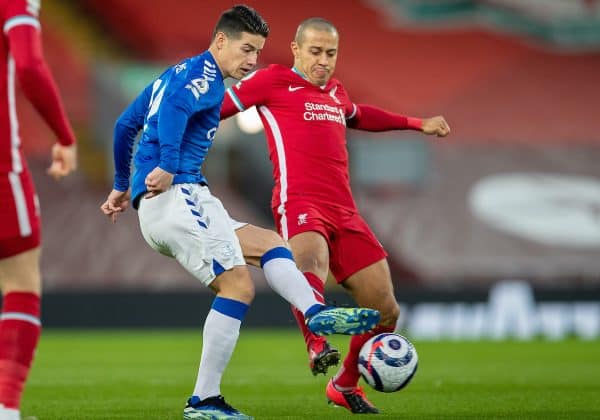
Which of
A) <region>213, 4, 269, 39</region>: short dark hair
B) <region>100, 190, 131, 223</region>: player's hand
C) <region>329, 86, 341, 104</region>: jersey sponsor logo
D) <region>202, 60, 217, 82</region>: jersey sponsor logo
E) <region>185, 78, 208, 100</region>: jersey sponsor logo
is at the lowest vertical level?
<region>100, 190, 131, 223</region>: player's hand

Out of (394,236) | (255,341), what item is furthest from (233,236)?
(394,236)

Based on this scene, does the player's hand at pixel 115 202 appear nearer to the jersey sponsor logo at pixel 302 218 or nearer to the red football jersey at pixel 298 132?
the red football jersey at pixel 298 132

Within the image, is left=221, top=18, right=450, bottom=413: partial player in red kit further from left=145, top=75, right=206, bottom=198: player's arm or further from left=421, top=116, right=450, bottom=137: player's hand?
left=145, top=75, right=206, bottom=198: player's arm

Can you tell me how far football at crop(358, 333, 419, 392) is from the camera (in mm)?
5305

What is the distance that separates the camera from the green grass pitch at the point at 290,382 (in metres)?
6.11

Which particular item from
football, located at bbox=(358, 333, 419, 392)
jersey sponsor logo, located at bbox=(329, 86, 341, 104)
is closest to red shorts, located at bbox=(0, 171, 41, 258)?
football, located at bbox=(358, 333, 419, 392)

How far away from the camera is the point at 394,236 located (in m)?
19.4

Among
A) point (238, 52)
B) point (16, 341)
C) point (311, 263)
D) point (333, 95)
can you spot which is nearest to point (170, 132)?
point (238, 52)

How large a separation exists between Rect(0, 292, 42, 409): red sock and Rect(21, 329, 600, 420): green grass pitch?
1458mm

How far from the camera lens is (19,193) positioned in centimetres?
420

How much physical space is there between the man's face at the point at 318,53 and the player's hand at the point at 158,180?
1.71 meters

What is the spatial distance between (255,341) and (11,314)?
1068cm

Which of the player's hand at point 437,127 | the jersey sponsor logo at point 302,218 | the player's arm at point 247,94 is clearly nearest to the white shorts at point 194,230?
the jersey sponsor logo at point 302,218

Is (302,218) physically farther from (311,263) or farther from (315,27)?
(315,27)
